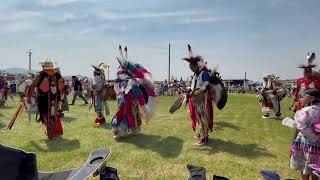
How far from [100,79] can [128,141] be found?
156 inches

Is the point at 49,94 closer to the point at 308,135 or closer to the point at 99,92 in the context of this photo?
the point at 99,92

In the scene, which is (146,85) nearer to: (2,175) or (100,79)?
(100,79)

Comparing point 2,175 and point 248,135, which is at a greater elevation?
point 2,175

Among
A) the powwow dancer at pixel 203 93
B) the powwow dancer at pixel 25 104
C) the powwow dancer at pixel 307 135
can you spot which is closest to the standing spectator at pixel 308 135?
the powwow dancer at pixel 307 135

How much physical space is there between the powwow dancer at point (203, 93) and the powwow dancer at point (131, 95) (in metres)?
1.20

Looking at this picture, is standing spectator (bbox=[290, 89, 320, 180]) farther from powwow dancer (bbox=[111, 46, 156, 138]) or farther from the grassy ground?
powwow dancer (bbox=[111, 46, 156, 138])

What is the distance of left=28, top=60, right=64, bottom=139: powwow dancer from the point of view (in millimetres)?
9961

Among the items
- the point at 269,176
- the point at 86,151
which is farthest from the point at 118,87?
the point at 269,176

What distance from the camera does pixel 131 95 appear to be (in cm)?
1003

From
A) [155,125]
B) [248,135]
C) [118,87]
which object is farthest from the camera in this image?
[155,125]

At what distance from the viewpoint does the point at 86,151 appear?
8.75 m

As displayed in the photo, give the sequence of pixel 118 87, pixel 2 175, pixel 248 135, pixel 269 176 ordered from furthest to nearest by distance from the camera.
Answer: pixel 248 135, pixel 118 87, pixel 269 176, pixel 2 175

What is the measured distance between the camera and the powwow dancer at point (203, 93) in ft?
30.2

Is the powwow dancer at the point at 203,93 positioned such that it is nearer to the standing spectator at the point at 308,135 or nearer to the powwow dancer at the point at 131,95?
the powwow dancer at the point at 131,95
